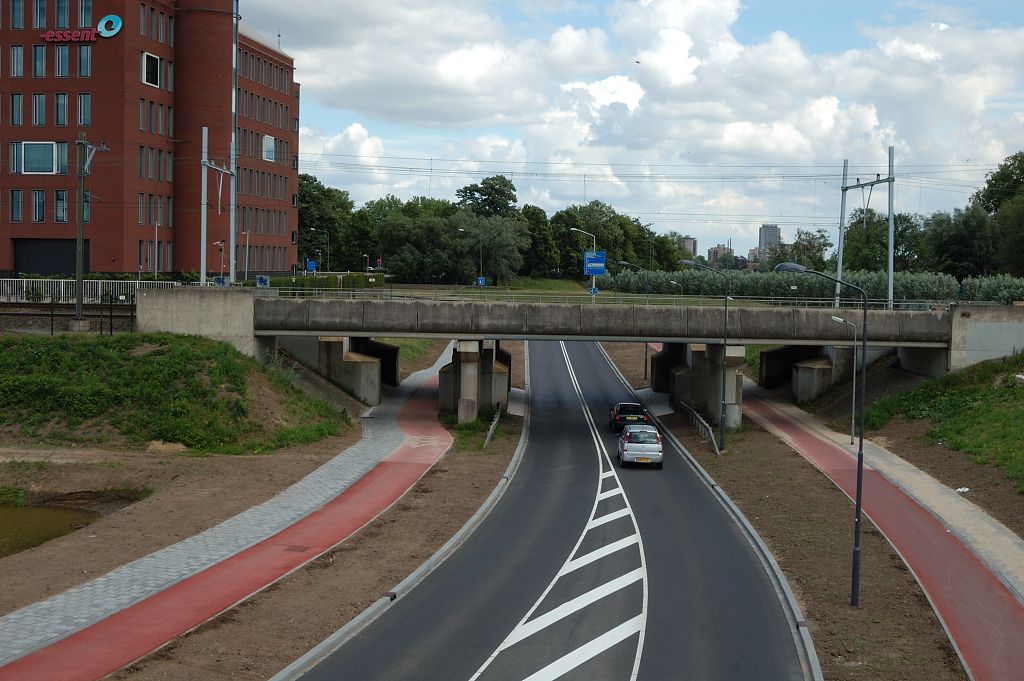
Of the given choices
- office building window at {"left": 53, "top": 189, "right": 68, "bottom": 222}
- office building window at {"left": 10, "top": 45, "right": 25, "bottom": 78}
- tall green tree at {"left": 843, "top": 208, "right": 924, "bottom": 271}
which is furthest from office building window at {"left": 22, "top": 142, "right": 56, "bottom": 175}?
tall green tree at {"left": 843, "top": 208, "right": 924, "bottom": 271}

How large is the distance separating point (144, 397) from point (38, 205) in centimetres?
2868

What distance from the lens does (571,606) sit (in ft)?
73.8

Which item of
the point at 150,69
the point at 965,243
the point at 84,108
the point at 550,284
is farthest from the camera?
the point at 550,284

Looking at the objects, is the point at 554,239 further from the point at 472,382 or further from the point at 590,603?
the point at 590,603

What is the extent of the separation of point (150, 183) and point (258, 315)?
21.9 m

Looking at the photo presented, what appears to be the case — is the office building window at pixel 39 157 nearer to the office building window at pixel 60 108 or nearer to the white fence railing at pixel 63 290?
the office building window at pixel 60 108

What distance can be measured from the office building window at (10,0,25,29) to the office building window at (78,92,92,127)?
6.28m

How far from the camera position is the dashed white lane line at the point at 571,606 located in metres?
20.5

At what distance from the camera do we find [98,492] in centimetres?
3603

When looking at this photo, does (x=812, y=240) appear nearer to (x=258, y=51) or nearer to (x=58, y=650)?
(x=258, y=51)

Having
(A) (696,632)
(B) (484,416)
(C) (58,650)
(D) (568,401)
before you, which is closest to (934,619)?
(A) (696,632)

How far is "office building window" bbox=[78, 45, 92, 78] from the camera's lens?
63.4m

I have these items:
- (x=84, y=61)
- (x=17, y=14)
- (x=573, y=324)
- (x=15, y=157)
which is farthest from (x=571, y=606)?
(x=17, y=14)

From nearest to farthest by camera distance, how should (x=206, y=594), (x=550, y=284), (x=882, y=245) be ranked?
(x=206, y=594) < (x=882, y=245) < (x=550, y=284)
